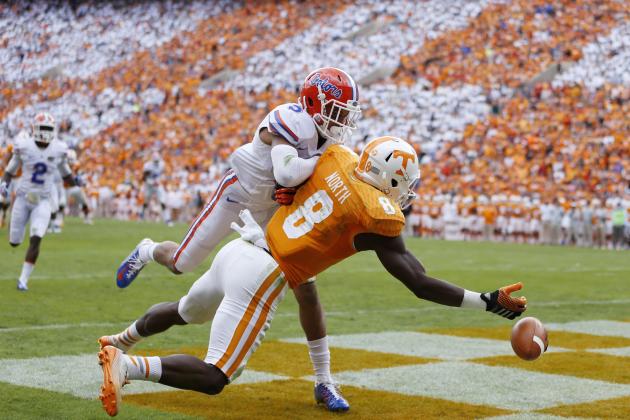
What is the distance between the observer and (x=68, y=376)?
16.5ft

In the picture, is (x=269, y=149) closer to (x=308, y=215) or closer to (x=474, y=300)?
(x=308, y=215)

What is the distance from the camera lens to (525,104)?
26219 mm

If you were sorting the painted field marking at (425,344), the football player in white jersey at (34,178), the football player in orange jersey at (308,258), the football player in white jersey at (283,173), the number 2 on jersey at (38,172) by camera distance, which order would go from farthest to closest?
the number 2 on jersey at (38,172)
the football player in white jersey at (34,178)
the painted field marking at (425,344)
the football player in white jersey at (283,173)
the football player in orange jersey at (308,258)

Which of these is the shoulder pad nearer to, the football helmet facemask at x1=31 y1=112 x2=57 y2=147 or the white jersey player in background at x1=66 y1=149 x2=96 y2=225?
the football helmet facemask at x1=31 y1=112 x2=57 y2=147

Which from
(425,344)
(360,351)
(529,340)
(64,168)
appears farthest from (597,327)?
(64,168)

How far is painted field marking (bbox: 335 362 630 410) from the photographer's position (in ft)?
15.7

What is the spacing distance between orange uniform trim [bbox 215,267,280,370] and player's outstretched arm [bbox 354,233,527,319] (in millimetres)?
391

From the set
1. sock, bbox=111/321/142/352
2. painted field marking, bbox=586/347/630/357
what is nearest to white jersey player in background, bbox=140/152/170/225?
painted field marking, bbox=586/347/630/357

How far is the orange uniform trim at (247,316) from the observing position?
374cm

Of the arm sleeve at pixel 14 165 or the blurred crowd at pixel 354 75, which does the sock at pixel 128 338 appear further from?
the blurred crowd at pixel 354 75

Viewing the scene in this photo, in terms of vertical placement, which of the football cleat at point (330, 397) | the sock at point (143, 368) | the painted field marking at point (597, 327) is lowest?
Answer: the painted field marking at point (597, 327)

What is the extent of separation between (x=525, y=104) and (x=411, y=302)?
59.2ft

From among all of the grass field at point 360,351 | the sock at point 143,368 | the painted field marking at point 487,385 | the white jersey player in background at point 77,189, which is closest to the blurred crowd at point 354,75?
the white jersey player in background at point 77,189

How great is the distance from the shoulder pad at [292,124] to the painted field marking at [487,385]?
156 cm
